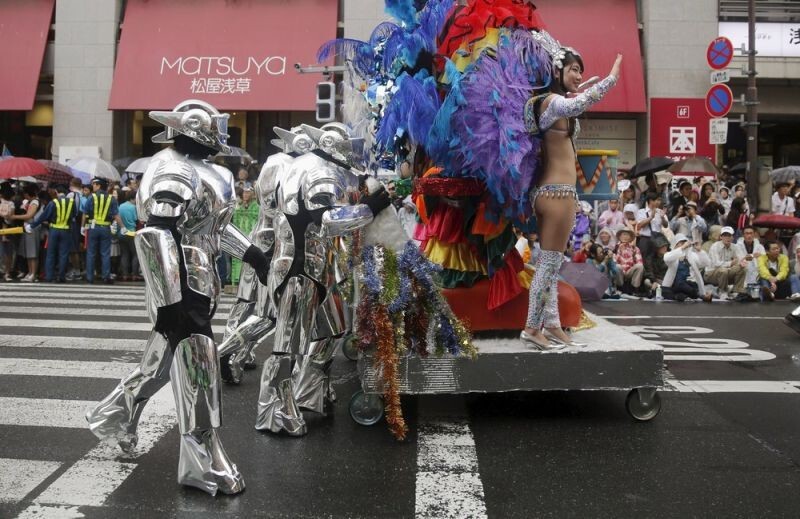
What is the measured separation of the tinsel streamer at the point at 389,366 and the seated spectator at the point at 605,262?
29.4 ft

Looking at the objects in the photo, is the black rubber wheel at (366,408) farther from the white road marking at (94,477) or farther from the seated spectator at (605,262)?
the seated spectator at (605,262)

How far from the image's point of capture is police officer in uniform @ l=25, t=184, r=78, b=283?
46.9 feet

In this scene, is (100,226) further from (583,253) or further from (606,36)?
(606,36)

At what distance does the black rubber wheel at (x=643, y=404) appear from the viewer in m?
5.12

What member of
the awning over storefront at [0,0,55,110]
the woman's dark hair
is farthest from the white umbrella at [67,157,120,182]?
the awning over storefront at [0,0,55,110]

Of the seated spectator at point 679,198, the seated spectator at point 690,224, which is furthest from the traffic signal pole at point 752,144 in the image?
the seated spectator at point 690,224

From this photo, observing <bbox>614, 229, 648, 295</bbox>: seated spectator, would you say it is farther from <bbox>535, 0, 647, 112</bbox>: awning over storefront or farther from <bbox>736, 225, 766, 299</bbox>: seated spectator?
<bbox>535, 0, 647, 112</bbox>: awning over storefront

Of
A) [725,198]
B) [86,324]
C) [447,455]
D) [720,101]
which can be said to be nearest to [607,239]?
[725,198]

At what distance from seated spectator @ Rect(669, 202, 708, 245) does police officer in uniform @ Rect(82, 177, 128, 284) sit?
9759 millimetres

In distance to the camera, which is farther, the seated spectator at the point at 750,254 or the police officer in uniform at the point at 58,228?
the police officer in uniform at the point at 58,228

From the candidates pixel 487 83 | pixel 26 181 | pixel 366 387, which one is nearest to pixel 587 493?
pixel 366 387

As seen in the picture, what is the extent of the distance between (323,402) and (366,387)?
60cm

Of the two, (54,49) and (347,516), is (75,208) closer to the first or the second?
(54,49)

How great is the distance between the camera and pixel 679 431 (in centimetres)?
497
